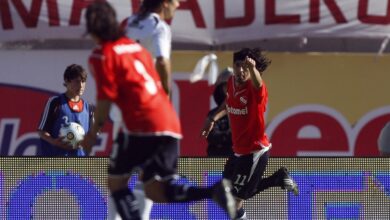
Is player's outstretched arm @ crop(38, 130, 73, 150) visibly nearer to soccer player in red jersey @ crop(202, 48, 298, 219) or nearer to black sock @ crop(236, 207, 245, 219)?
soccer player in red jersey @ crop(202, 48, 298, 219)

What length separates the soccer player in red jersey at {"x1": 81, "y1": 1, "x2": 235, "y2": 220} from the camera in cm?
679

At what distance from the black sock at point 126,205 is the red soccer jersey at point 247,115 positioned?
7.53 ft

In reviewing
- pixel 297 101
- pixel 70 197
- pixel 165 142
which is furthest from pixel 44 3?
pixel 165 142

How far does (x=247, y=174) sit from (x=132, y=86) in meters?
2.56

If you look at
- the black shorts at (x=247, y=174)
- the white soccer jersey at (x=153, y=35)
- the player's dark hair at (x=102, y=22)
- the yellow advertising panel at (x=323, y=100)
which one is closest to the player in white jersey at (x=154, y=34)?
the white soccer jersey at (x=153, y=35)

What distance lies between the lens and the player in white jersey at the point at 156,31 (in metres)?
7.52

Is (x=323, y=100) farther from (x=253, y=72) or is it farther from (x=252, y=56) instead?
(x=253, y=72)

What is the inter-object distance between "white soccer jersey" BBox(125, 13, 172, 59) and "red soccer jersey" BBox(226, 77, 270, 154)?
1.51 metres

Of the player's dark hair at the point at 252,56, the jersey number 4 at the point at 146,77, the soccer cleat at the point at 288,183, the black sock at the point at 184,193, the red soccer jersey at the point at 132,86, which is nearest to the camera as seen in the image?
the red soccer jersey at the point at 132,86

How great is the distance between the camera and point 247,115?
9055mm

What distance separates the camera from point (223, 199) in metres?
7.13

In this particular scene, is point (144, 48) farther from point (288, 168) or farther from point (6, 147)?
point (6, 147)

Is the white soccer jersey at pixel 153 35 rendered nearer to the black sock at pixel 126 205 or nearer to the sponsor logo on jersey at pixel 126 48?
the sponsor logo on jersey at pixel 126 48

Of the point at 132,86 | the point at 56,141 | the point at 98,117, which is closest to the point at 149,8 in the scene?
the point at 132,86
